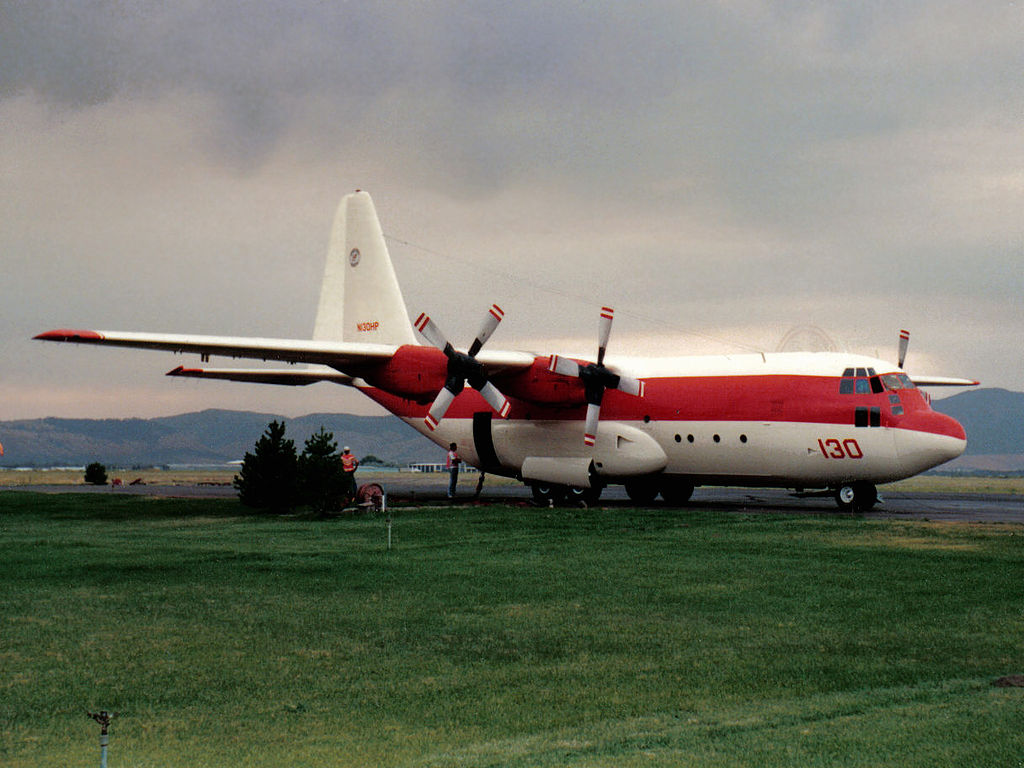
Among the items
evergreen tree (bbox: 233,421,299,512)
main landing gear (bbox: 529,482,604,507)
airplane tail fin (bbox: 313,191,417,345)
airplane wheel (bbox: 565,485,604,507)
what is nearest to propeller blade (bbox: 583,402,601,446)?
airplane wheel (bbox: 565,485,604,507)

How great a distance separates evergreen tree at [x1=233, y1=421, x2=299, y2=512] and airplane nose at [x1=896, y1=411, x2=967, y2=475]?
17.7 m

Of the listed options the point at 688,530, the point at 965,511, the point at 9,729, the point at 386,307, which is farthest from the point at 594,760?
the point at 386,307

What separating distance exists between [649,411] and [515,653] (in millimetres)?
21881

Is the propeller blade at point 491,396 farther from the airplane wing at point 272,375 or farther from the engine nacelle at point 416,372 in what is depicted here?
the airplane wing at point 272,375

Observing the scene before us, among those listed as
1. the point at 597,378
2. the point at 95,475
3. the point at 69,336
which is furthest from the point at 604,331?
the point at 95,475

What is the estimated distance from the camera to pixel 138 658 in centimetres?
931

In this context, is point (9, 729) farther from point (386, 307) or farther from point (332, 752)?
point (386, 307)

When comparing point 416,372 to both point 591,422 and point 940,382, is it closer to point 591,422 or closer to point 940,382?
point 591,422

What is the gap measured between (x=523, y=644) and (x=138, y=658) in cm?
377

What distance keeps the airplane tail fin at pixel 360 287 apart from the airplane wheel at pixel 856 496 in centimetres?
1720

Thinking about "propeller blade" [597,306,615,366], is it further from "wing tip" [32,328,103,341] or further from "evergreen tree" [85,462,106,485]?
"evergreen tree" [85,462,106,485]

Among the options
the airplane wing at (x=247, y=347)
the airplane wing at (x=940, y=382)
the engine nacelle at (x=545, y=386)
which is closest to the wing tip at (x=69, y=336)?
the airplane wing at (x=247, y=347)

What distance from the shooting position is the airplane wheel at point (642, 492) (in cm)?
3419

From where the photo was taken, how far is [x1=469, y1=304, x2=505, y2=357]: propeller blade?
29.7 meters
